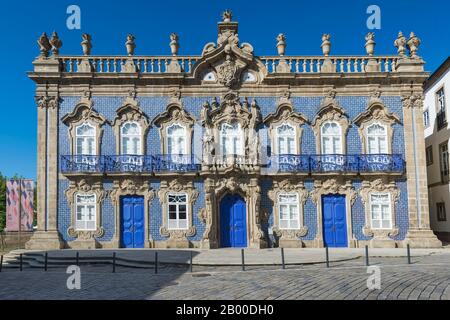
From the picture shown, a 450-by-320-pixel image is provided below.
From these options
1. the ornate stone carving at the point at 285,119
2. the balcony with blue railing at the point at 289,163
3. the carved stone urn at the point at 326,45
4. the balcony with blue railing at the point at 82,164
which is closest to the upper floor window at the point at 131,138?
the balcony with blue railing at the point at 82,164

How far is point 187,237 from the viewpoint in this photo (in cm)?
1809

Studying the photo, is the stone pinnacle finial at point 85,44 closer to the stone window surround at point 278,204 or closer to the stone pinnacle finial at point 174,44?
the stone pinnacle finial at point 174,44

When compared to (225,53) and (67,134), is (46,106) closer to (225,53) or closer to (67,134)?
(67,134)

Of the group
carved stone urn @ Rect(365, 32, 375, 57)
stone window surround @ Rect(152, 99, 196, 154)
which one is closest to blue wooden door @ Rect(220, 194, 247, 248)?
stone window surround @ Rect(152, 99, 196, 154)

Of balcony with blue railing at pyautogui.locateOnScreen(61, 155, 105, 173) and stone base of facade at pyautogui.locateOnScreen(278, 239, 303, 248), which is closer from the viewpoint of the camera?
stone base of facade at pyautogui.locateOnScreen(278, 239, 303, 248)

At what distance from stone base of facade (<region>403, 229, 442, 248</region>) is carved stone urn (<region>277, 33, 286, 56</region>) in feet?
31.8

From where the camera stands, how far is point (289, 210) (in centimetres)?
1834

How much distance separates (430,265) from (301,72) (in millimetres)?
10189

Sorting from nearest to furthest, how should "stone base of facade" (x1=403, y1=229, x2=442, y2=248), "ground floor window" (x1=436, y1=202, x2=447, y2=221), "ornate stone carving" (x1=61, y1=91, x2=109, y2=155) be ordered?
"stone base of facade" (x1=403, y1=229, x2=442, y2=248), "ornate stone carving" (x1=61, y1=91, x2=109, y2=155), "ground floor window" (x1=436, y1=202, x2=447, y2=221)

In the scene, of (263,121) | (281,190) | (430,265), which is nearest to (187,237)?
(281,190)

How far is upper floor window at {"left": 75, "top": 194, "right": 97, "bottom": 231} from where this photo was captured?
59.5 feet

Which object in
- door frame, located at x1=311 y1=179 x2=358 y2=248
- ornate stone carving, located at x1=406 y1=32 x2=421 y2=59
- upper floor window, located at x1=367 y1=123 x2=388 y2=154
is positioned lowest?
door frame, located at x1=311 y1=179 x2=358 y2=248

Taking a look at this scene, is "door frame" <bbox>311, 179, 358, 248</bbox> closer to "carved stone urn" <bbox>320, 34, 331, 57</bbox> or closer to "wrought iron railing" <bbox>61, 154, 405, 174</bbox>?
"wrought iron railing" <bbox>61, 154, 405, 174</bbox>

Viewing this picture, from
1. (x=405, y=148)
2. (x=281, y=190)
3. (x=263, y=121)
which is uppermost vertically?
(x=263, y=121)
